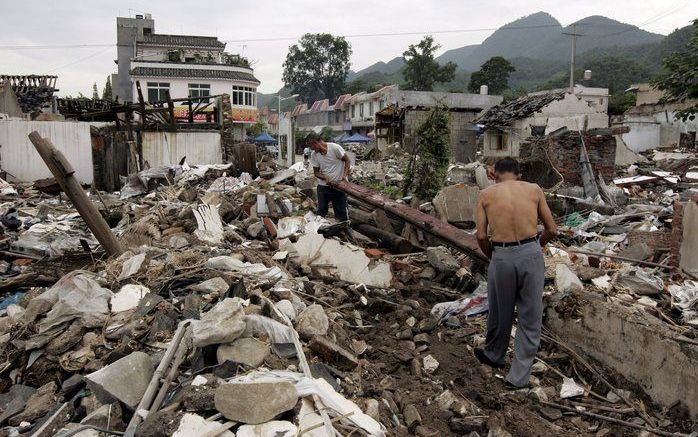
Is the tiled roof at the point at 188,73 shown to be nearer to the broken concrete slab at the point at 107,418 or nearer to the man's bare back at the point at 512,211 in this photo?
the man's bare back at the point at 512,211

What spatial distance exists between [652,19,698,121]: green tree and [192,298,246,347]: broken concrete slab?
29.5 ft

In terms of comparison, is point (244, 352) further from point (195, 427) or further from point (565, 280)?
point (565, 280)

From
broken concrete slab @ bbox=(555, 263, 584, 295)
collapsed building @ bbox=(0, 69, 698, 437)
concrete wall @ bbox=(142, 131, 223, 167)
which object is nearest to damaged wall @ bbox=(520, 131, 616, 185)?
collapsed building @ bbox=(0, 69, 698, 437)

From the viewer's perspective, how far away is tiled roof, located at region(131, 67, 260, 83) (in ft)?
126

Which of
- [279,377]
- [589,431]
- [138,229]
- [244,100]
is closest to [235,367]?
[279,377]

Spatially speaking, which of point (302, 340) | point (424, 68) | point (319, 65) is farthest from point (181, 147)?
point (319, 65)

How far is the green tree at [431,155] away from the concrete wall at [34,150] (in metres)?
9.19

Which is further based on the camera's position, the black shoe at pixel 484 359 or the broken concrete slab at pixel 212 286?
the broken concrete slab at pixel 212 286

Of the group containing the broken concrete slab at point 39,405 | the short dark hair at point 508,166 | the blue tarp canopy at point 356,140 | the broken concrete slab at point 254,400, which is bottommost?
the broken concrete slab at point 39,405

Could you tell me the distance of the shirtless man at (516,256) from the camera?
3.86 meters

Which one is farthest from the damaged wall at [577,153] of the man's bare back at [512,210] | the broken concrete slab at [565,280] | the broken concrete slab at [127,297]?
the broken concrete slab at [127,297]

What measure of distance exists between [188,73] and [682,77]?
1407 inches

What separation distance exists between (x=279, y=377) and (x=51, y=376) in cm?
177

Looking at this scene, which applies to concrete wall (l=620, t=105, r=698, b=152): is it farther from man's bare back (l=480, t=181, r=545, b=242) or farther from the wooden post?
the wooden post
